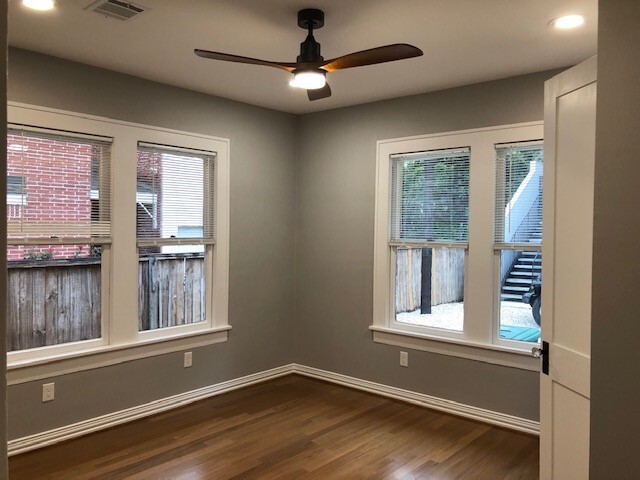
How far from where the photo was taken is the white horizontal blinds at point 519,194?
12.4 ft

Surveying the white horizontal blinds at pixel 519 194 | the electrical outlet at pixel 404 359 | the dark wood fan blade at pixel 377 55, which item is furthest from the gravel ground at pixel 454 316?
the dark wood fan blade at pixel 377 55

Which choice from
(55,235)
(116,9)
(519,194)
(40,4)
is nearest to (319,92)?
(116,9)

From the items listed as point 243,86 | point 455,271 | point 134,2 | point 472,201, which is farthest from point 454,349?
point 134,2

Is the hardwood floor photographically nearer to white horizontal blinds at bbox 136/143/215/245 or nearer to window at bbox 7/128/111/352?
window at bbox 7/128/111/352

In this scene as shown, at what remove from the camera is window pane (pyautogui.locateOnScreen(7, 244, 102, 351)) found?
11.3ft

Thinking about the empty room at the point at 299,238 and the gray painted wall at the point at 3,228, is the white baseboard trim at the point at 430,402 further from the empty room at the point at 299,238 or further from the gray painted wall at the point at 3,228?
the gray painted wall at the point at 3,228

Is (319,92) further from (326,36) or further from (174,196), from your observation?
(174,196)

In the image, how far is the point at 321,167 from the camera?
5027mm

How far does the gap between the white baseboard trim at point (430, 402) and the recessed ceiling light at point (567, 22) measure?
2.64m

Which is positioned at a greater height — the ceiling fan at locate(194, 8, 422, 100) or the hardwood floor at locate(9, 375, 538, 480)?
the ceiling fan at locate(194, 8, 422, 100)

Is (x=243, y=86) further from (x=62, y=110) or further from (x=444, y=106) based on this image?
(x=444, y=106)

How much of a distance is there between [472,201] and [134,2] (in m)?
2.72

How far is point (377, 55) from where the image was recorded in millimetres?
2520

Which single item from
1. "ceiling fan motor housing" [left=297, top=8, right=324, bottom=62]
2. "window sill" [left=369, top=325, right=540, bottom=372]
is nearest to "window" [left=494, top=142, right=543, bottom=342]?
"window sill" [left=369, top=325, right=540, bottom=372]
